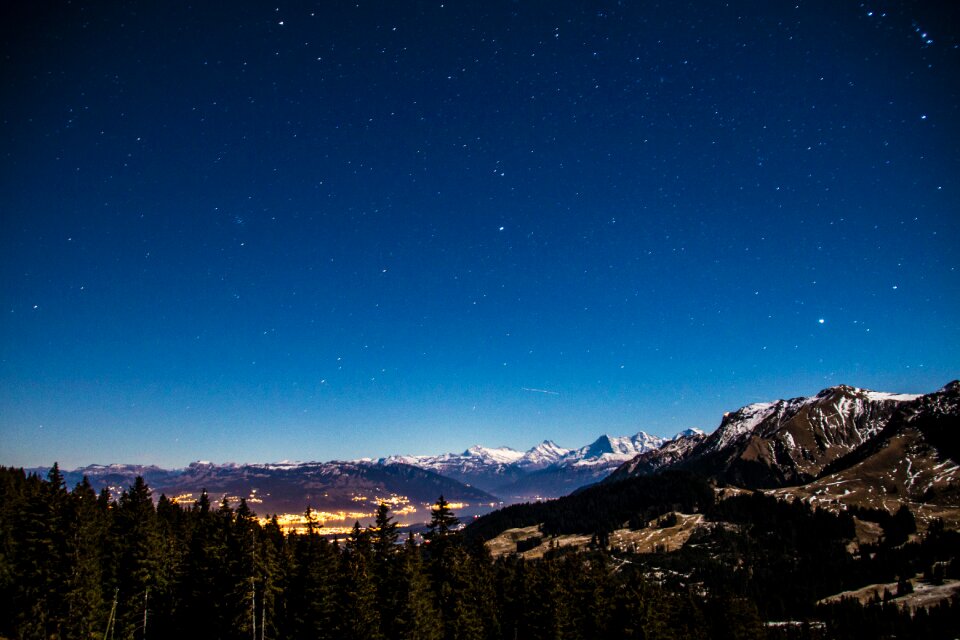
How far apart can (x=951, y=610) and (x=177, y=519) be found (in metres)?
204

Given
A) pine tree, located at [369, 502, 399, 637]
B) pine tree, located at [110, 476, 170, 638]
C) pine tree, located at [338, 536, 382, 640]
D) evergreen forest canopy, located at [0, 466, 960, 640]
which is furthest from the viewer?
pine tree, located at [110, 476, 170, 638]

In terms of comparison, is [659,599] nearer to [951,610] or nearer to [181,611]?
[181,611]

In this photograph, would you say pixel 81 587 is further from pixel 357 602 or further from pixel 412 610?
pixel 412 610

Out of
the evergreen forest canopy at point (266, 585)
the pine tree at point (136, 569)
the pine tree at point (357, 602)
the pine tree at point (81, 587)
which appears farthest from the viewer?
the pine tree at point (136, 569)

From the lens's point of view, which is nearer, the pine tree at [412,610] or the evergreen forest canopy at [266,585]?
the evergreen forest canopy at [266,585]

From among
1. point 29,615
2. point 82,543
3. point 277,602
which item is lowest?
point 277,602

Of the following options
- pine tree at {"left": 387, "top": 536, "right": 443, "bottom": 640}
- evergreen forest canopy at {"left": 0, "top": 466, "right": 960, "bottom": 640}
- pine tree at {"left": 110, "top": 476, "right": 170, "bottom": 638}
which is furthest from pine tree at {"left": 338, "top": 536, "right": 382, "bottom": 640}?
pine tree at {"left": 110, "top": 476, "right": 170, "bottom": 638}

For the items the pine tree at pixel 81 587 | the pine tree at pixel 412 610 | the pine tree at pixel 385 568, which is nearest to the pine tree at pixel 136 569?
the pine tree at pixel 81 587

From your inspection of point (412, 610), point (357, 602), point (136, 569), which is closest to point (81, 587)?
point (136, 569)

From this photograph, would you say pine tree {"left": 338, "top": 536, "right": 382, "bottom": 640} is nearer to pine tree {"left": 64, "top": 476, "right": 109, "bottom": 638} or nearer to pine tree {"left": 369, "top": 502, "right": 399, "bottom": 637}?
pine tree {"left": 369, "top": 502, "right": 399, "bottom": 637}

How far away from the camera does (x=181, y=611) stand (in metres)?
53.0

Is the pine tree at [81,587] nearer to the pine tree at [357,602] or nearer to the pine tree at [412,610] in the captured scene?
the pine tree at [357,602]

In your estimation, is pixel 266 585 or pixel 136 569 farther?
pixel 136 569

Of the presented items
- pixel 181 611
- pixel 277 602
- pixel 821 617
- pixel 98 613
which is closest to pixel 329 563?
pixel 277 602
